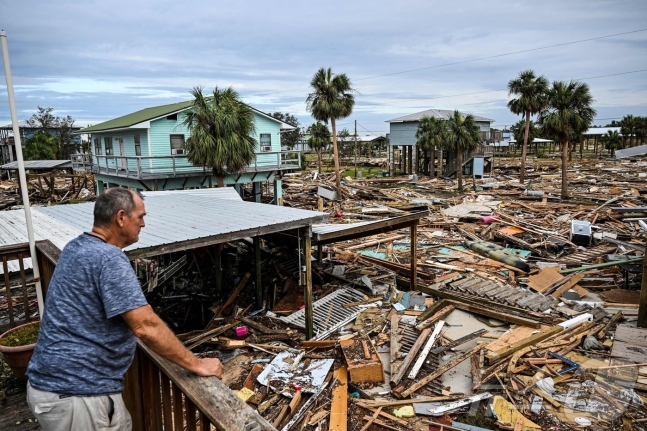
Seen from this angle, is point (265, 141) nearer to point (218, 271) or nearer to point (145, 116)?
point (145, 116)

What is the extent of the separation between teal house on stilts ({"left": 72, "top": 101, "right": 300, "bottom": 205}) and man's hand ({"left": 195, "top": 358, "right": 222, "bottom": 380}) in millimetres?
21643

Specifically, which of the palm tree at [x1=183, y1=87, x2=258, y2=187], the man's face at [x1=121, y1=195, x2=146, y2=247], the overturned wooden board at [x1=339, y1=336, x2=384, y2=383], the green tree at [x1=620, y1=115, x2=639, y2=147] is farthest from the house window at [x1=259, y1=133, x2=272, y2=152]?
the green tree at [x1=620, y1=115, x2=639, y2=147]

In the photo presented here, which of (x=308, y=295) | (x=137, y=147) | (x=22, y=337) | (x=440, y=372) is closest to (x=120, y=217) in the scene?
(x=22, y=337)

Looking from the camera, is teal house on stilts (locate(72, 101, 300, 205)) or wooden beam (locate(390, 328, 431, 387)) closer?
wooden beam (locate(390, 328, 431, 387))

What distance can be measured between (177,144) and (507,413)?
24340 millimetres

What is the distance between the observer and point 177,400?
8.00 feet

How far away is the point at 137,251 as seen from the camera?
6676 millimetres

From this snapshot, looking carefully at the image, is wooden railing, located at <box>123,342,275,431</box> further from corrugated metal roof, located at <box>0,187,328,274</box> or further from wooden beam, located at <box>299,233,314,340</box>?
wooden beam, located at <box>299,233,314,340</box>

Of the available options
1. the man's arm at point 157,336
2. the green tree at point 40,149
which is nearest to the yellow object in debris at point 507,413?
the man's arm at point 157,336

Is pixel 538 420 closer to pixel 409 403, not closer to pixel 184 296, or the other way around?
pixel 409 403

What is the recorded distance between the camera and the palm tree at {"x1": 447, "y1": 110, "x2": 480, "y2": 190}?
36000mm

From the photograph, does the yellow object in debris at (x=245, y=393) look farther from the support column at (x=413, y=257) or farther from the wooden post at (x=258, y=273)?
the support column at (x=413, y=257)

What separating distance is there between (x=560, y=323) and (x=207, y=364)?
10.2 meters

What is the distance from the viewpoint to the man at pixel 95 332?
7.16ft
